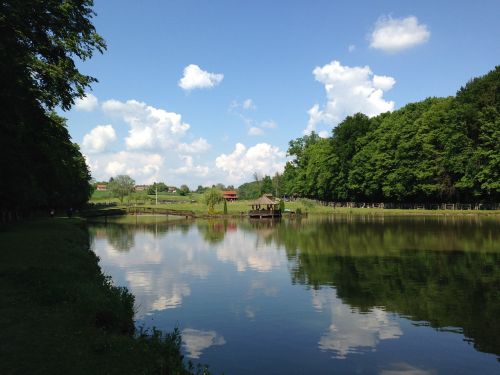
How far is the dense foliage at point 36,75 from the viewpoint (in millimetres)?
18359

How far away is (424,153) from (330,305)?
2885 inches

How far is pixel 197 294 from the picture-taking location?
21.7m

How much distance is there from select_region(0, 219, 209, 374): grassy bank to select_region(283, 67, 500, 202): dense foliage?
243 feet

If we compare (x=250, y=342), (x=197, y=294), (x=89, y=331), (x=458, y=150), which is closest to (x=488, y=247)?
(x=197, y=294)

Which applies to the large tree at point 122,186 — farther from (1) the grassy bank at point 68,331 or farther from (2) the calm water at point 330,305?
(1) the grassy bank at point 68,331

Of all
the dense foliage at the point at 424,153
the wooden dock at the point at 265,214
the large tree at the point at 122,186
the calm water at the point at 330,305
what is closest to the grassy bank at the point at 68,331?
the calm water at the point at 330,305

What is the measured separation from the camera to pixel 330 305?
1902 cm

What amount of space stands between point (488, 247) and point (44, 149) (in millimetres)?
33608

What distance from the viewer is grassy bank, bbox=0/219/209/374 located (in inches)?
341

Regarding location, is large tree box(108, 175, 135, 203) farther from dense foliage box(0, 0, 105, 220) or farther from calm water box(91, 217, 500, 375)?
dense foliage box(0, 0, 105, 220)

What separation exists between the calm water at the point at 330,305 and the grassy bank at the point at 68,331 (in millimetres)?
2504

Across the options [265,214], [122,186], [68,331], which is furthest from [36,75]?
[122,186]

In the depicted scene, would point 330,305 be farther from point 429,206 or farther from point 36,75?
point 429,206

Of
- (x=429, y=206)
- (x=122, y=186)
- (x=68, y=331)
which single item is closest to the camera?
(x=68, y=331)
